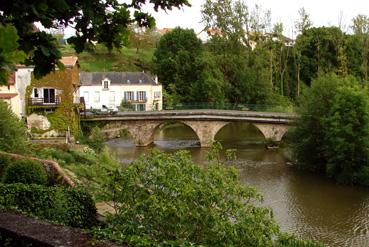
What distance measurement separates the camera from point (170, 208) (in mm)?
9797

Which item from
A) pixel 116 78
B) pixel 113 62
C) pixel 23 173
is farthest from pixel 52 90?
pixel 113 62

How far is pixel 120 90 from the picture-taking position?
166 feet

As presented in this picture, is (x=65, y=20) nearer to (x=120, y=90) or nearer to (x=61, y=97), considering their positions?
(x=61, y=97)

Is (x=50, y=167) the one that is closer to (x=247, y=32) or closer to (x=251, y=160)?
(x=251, y=160)

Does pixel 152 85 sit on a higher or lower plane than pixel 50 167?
higher

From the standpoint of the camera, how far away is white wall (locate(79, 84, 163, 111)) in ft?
162

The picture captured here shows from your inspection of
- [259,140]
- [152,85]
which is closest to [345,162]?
[259,140]

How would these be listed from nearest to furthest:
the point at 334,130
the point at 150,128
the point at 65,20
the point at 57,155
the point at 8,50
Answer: the point at 8,50
the point at 65,20
the point at 57,155
the point at 334,130
the point at 150,128

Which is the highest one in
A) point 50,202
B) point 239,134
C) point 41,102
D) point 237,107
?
point 41,102

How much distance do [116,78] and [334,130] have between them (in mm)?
28160

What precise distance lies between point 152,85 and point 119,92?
134 inches

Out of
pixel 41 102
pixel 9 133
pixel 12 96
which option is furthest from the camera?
pixel 41 102

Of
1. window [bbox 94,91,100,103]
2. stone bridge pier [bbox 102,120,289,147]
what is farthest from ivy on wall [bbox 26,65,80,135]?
window [bbox 94,91,100,103]

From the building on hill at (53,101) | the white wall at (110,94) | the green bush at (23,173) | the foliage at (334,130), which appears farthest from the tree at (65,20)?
the white wall at (110,94)
